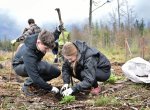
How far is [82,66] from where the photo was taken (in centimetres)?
628

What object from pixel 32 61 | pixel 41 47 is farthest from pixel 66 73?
pixel 41 47

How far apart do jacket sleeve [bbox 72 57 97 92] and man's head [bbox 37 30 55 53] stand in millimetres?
596

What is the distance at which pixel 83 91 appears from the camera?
6629mm

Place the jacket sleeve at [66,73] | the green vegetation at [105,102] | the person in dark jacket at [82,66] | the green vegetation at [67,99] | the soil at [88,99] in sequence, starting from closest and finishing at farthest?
the soil at [88,99]
the green vegetation at [105,102]
the green vegetation at [67,99]
the person in dark jacket at [82,66]
the jacket sleeve at [66,73]

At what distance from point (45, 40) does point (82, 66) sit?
Answer: 2.38 feet

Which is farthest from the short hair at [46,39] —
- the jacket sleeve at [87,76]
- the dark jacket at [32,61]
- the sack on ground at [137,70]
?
the sack on ground at [137,70]

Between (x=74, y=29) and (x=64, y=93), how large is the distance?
2519 inches

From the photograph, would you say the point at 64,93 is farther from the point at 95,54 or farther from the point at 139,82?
the point at 139,82

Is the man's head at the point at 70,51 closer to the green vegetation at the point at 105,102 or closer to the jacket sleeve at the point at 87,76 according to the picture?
the jacket sleeve at the point at 87,76

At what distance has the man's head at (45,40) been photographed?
593 cm

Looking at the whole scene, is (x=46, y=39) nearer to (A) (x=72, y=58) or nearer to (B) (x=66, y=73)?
(A) (x=72, y=58)

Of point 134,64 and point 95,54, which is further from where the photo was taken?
point 134,64

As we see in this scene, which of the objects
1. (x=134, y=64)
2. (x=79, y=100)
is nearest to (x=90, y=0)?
(x=134, y=64)

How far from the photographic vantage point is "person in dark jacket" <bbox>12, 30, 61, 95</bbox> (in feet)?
19.7
